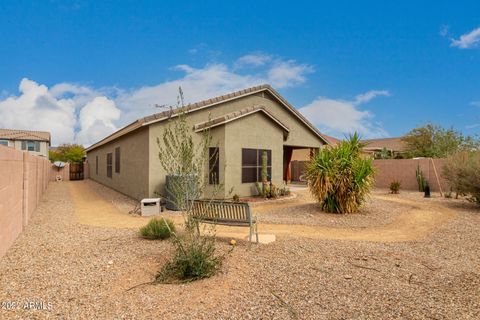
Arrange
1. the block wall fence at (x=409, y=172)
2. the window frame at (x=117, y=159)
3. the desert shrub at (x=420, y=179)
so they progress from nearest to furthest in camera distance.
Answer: the window frame at (x=117, y=159)
the block wall fence at (x=409, y=172)
the desert shrub at (x=420, y=179)

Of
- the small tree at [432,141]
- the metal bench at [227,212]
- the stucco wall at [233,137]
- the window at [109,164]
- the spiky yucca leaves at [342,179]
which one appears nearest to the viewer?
the metal bench at [227,212]

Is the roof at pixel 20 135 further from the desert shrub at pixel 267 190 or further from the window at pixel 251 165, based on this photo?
the desert shrub at pixel 267 190

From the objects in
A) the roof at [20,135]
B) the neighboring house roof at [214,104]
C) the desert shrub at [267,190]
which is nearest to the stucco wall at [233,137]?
the neighboring house roof at [214,104]

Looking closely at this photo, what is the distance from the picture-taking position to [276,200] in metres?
12.8

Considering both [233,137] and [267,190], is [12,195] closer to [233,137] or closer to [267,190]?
[233,137]

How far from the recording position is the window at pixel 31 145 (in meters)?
41.3

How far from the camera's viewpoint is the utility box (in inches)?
389

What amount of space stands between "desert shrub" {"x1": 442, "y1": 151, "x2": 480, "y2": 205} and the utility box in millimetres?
11869

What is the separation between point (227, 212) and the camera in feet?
20.2

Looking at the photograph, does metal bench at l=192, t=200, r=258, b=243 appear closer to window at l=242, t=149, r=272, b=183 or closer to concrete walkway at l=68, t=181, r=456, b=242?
concrete walkway at l=68, t=181, r=456, b=242

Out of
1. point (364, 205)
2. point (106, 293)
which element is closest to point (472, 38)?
point (364, 205)

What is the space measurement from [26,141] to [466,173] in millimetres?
50679

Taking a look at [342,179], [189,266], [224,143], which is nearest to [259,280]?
[189,266]

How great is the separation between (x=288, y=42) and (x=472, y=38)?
9941mm
